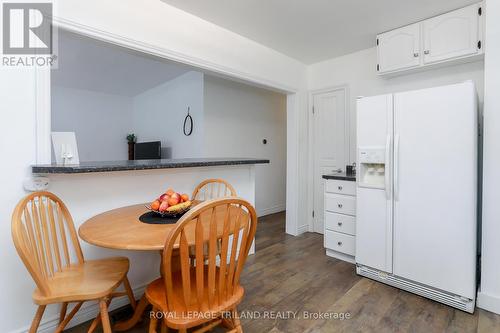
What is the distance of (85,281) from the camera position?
4.42ft

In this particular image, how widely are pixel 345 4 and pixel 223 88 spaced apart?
2357mm

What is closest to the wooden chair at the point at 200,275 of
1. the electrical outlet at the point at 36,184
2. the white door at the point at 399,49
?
the electrical outlet at the point at 36,184

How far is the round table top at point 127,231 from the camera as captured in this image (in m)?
1.15

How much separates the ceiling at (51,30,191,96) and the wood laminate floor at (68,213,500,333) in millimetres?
2503

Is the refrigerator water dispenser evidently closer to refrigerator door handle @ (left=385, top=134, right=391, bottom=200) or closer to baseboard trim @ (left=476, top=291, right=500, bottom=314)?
refrigerator door handle @ (left=385, top=134, right=391, bottom=200)

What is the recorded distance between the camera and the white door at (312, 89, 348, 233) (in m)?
3.44

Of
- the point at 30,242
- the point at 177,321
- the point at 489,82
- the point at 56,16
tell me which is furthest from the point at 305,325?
the point at 56,16

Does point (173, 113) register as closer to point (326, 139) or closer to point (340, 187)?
point (326, 139)

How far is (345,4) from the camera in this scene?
2.25 meters

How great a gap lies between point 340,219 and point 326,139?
1263mm

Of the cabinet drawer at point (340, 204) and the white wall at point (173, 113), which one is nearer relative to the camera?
the cabinet drawer at point (340, 204)

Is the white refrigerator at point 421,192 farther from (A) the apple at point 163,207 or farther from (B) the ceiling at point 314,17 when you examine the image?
(A) the apple at point 163,207

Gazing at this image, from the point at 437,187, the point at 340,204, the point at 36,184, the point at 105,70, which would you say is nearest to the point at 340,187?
the point at 340,204
